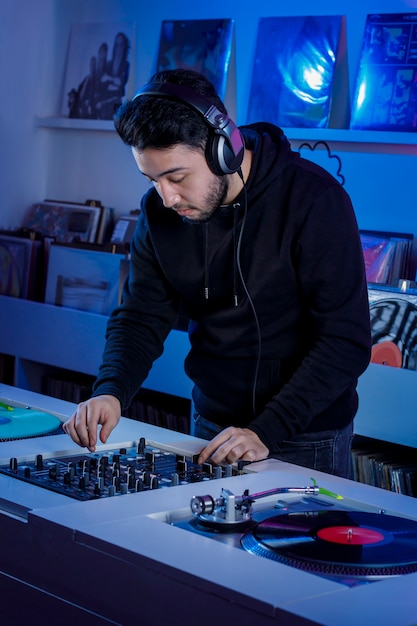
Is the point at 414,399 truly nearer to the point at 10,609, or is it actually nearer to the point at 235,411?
the point at 235,411

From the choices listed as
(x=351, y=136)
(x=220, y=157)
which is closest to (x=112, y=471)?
(x=220, y=157)

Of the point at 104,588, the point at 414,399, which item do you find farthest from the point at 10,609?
the point at 414,399

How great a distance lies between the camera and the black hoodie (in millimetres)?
1874

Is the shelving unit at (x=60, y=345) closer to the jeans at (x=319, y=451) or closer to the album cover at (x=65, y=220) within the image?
the album cover at (x=65, y=220)

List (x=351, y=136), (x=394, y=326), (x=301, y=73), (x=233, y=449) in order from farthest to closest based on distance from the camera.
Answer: (x=301, y=73) < (x=351, y=136) < (x=394, y=326) < (x=233, y=449)

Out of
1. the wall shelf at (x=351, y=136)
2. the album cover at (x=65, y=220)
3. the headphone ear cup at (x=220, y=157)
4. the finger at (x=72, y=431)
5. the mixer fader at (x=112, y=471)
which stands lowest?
the mixer fader at (x=112, y=471)

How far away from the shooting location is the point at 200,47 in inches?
150

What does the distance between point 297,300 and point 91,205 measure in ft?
7.70

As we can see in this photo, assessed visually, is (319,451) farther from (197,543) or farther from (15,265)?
(15,265)

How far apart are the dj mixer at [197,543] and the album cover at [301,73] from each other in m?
2.02

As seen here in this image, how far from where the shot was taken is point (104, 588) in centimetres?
125

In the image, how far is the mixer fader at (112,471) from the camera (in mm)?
1518

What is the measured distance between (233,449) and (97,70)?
9.34 ft

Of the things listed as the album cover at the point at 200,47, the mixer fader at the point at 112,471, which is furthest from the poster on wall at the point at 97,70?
the mixer fader at the point at 112,471
